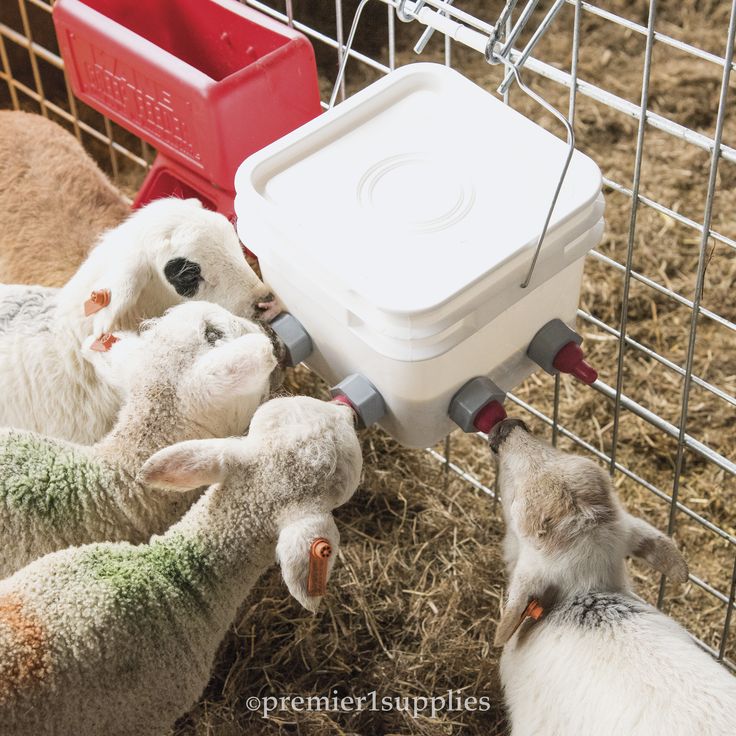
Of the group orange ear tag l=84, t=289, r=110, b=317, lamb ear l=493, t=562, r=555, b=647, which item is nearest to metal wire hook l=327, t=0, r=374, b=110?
orange ear tag l=84, t=289, r=110, b=317

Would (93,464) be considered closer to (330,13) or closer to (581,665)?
(581,665)

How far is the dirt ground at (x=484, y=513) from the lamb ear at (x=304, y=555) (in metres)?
0.73

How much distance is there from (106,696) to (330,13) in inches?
120

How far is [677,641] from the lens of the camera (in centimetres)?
193

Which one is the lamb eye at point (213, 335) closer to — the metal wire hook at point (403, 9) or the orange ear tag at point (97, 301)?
the orange ear tag at point (97, 301)

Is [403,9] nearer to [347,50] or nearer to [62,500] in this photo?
[347,50]

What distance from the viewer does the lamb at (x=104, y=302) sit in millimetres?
2232

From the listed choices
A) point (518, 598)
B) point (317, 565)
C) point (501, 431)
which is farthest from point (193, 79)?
point (518, 598)

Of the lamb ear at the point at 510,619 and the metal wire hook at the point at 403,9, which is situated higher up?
the metal wire hook at the point at 403,9

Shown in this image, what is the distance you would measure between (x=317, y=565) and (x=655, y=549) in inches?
28.4

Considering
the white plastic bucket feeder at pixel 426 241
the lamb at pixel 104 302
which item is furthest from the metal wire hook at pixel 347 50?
the lamb at pixel 104 302

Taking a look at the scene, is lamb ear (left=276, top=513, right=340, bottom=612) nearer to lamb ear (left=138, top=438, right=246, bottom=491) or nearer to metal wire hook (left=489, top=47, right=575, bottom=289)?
lamb ear (left=138, top=438, right=246, bottom=491)

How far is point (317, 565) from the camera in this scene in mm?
1785

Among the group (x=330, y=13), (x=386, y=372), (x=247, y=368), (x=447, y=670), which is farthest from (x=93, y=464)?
(x=330, y=13)
